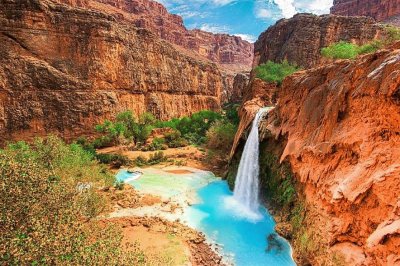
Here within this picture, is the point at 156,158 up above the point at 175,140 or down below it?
below

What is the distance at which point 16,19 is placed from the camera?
3297 cm

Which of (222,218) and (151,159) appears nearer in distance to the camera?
(222,218)

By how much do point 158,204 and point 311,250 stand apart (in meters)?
10.7

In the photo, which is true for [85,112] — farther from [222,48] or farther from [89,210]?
[222,48]

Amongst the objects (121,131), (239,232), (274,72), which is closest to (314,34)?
(274,72)

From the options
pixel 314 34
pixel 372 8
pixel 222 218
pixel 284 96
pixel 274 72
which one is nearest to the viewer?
pixel 222 218

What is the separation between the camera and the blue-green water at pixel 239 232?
12.7 meters

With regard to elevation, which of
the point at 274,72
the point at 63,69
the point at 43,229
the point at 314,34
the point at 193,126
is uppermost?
the point at 314,34

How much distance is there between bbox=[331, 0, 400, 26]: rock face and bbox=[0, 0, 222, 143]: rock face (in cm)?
6351

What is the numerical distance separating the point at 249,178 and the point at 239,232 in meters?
5.31

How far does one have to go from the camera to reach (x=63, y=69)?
36.1 metres

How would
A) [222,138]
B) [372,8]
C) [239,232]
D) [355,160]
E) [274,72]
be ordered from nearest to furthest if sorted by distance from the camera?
1. [355,160]
2. [239,232]
3. [222,138]
4. [274,72]
5. [372,8]

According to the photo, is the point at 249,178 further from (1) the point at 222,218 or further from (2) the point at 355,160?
(2) the point at 355,160

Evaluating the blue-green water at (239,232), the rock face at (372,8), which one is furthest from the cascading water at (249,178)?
the rock face at (372,8)
